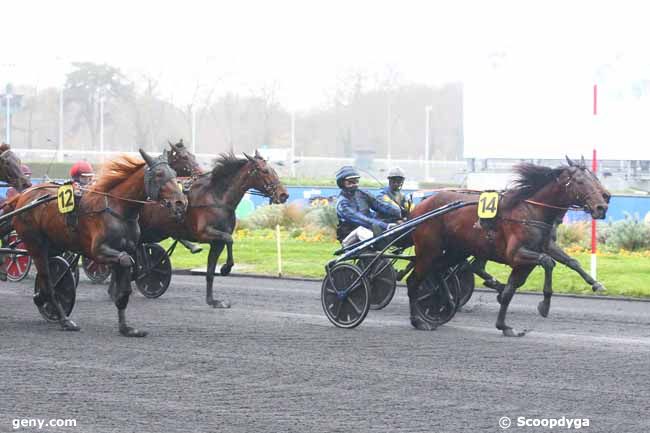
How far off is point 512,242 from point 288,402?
3986mm

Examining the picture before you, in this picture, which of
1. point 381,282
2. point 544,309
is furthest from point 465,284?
point 544,309

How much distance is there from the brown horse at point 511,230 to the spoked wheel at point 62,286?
11.1 feet

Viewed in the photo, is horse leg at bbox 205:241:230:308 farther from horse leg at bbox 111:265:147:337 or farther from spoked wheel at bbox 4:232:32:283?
spoked wheel at bbox 4:232:32:283

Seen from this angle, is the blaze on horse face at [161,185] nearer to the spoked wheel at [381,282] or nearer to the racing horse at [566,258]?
the spoked wheel at [381,282]

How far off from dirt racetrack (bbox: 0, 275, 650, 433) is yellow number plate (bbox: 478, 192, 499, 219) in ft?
3.76

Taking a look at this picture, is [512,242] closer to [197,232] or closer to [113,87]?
[197,232]

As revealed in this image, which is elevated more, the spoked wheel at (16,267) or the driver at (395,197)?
the driver at (395,197)

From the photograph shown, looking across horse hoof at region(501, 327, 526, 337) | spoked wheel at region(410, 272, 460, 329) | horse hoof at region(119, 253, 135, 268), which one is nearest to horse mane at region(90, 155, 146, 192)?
horse hoof at region(119, 253, 135, 268)

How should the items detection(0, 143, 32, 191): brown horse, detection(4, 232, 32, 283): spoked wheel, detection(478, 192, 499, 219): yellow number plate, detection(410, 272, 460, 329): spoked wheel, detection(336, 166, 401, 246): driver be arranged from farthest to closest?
detection(4, 232, 32, 283): spoked wheel, detection(0, 143, 32, 191): brown horse, detection(336, 166, 401, 246): driver, detection(410, 272, 460, 329): spoked wheel, detection(478, 192, 499, 219): yellow number plate

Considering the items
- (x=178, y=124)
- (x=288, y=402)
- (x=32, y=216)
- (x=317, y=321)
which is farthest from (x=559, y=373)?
(x=178, y=124)

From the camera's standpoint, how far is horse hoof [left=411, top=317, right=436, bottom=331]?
11.2 m

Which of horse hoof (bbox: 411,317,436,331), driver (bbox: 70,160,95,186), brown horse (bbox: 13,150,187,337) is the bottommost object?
horse hoof (bbox: 411,317,436,331)

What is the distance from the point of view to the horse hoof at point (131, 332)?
10.4 meters

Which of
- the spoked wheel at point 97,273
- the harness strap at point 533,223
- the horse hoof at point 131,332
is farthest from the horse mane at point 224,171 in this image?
the harness strap at point 533,223
